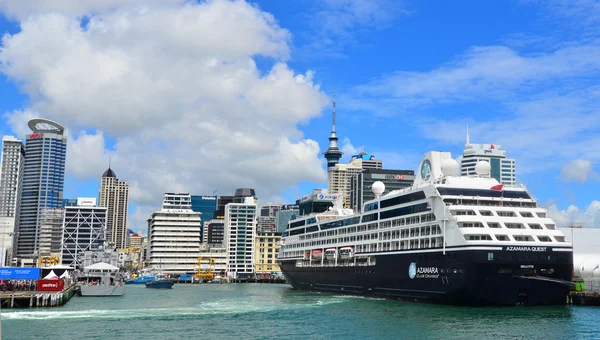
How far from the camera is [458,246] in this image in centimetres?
5478

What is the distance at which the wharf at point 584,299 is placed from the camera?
208 feet

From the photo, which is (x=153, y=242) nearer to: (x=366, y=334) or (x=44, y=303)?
(x=44, y=303)

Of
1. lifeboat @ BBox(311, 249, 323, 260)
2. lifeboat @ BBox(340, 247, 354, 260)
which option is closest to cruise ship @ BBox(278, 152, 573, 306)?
lifeboat @ BBox(340, 247, 354, 260)

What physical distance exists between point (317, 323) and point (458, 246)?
15800 millimetres

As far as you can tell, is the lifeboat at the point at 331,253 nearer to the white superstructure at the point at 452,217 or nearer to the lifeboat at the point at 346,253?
the lifeboat at the point at 346,253

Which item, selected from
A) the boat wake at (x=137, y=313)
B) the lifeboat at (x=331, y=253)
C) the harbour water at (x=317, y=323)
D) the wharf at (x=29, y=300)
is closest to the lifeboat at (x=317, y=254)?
the lifeboat at (x=331, y=253)

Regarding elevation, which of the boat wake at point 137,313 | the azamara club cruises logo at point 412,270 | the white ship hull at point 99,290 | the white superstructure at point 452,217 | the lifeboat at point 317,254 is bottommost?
the white ship hull at point 99,290

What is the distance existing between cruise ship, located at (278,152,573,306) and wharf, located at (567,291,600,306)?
34.2 ft

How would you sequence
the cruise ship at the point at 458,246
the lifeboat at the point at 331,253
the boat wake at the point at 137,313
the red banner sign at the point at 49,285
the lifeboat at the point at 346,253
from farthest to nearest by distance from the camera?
the lifeboat at the point at 331,253
the lifeboat at the point at 346,253
the red banner sign at the point at 49,285
the cruise ship at the point at 458,246
the boat wake at the point at 137,313

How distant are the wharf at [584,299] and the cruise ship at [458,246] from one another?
34.2ft

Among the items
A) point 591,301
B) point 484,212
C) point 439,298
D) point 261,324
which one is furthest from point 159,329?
point 591,301

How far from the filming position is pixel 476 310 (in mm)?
52750

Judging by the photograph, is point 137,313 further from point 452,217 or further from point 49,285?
point 452,217

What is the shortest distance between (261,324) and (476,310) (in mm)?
19751
